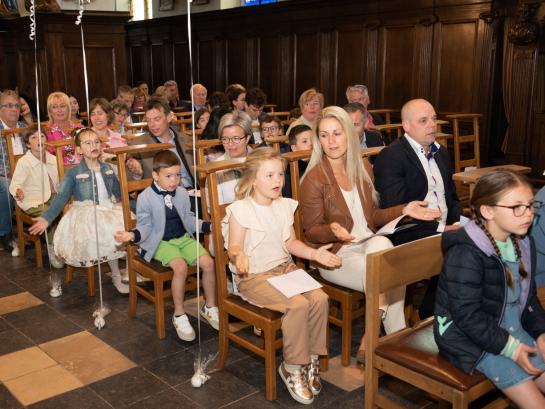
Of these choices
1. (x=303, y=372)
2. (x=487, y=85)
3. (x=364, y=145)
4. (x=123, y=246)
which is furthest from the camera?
(x=487, y=85)

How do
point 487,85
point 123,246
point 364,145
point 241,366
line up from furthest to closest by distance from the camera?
point 487,85 → point 364,145 → point 123,246 → point 241,366

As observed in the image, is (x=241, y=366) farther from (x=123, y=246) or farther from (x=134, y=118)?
(x=134, y=118)

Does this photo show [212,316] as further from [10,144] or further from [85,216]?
[10,144]

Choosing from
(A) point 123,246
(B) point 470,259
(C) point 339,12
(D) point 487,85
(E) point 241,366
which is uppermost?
(C) point 339,12

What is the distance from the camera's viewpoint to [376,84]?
8117mm

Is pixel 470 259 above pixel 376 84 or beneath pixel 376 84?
beneath

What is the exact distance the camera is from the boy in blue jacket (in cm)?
347

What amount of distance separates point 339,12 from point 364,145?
4104mm

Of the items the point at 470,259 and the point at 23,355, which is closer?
the point at 470,259

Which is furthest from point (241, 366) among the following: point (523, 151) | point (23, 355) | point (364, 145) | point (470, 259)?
point (523, 151)

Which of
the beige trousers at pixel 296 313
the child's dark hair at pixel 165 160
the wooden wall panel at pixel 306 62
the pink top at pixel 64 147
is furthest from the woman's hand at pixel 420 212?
the wooden wall panel at pixel 306 62

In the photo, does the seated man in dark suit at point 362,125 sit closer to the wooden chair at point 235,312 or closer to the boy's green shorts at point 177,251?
the boy's green shorts at point 177,251

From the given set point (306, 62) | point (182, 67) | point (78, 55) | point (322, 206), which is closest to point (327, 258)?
point (322, 206)

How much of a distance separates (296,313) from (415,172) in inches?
43.3
